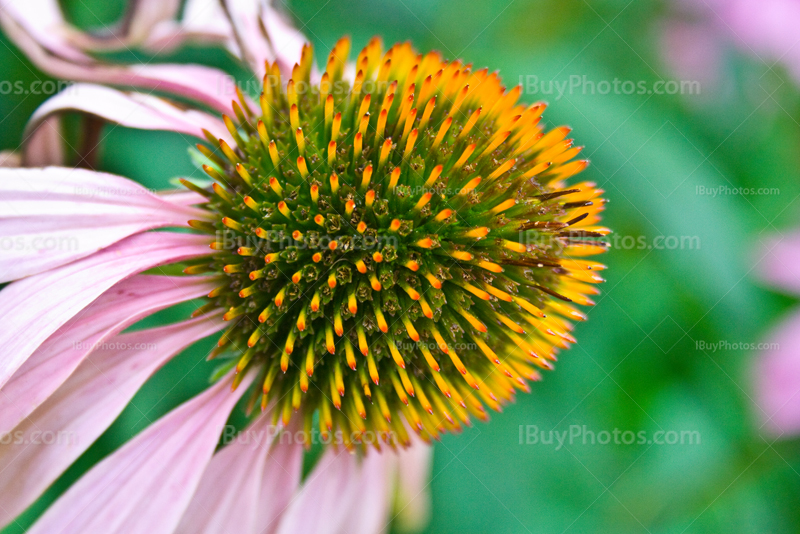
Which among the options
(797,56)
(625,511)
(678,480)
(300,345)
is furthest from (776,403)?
(300,345)

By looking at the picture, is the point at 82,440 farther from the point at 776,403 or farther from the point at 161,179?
the point at 776,403

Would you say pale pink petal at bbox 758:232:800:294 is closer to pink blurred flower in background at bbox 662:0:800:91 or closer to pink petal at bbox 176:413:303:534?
pink blurred flower in background at bbox 662:0:800:91

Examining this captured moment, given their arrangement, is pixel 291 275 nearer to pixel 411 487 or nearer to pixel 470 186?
pixel 470 186

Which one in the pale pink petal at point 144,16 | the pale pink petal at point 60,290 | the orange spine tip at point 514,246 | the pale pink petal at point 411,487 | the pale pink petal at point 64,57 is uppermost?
the pale pink petal at point 144,16

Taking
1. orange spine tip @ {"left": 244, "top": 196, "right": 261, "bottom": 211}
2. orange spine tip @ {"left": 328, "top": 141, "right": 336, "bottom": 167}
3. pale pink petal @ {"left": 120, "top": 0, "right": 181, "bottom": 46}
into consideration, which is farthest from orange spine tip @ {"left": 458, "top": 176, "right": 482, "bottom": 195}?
pale pink petal @ {"left": 120, "top": 0, "right": 181, "bottom": 46}

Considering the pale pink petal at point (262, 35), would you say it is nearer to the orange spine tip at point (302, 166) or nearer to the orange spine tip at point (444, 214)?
the orange spine tip at point (302, 166)

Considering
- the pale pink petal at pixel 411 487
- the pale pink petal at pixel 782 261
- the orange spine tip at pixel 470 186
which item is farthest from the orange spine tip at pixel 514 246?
the pale pink petal at pixel 782 261

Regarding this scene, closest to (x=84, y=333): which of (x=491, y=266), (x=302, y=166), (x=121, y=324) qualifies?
(x=121, y=324)
